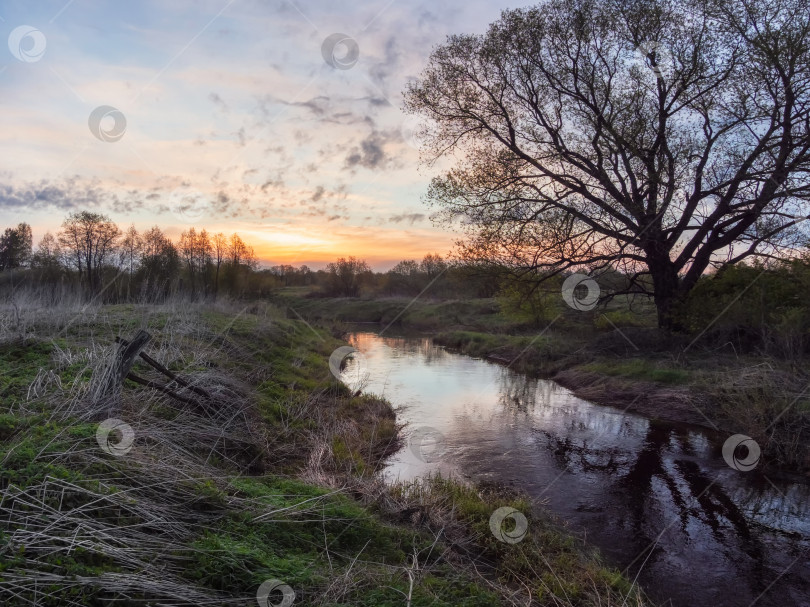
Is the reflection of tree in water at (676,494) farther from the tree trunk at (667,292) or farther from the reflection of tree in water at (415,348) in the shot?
the reflection of tree in water at (415,348)

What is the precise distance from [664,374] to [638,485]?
768 centimetres

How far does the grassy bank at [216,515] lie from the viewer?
3.40 metres

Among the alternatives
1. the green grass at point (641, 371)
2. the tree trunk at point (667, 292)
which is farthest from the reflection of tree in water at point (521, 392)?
the tree trunk at point (667, 292)

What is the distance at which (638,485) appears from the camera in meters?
8.61

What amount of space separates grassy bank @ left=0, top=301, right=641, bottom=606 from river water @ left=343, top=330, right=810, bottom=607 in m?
0.87

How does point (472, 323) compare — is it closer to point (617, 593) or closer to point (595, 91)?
point (595, 91)

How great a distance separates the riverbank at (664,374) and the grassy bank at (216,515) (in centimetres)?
622

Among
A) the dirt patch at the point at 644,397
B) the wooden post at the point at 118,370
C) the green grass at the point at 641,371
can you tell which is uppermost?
the wooden post at the point at 118,370

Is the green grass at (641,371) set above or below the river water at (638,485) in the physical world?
above

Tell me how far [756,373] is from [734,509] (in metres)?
5.06

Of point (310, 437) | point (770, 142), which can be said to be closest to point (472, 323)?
point (770, 142)

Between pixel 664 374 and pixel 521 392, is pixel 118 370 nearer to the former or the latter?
pixel 521 392

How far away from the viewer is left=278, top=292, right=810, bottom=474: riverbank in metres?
9.91

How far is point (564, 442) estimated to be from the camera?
1116cm
